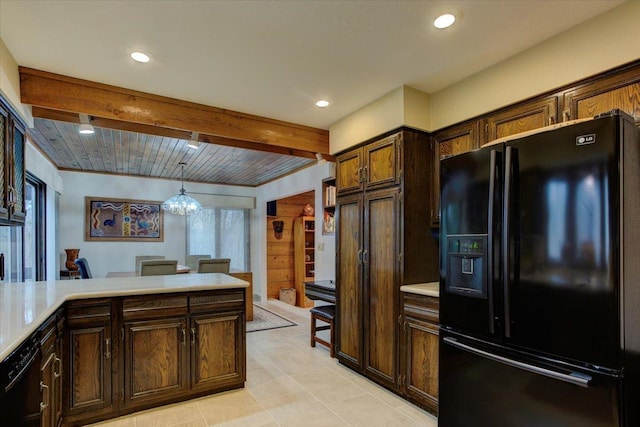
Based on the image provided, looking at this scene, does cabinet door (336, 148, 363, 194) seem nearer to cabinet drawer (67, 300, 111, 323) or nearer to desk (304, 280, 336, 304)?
desk (304, 280, 336, 304)

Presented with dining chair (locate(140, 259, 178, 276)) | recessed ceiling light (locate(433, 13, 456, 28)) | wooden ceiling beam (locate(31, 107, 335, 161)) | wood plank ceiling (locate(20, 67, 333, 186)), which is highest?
recessed ceiling light (locate(433, 13, 456, 28))

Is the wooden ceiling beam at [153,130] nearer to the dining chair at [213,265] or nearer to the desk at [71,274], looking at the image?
the dining chair at [213,265]

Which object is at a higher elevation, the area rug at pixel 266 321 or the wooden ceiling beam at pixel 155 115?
the wooden ceiling beam at pixel 155 115

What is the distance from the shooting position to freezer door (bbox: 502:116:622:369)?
1450mm

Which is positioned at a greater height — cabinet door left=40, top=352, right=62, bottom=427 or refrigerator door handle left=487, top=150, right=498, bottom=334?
refrigerator door handle left=487, top=150, right=498, bottom=334

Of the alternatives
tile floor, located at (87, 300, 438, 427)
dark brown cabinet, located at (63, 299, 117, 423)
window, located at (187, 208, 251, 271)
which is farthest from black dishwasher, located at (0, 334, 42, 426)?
window, located at (187, 208, 251, 271)

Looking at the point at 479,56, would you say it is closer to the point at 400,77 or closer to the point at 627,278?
the point at 400,77

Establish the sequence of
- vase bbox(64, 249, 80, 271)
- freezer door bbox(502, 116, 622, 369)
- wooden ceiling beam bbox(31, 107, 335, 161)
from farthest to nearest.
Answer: vase bbox(64, 249, 80, 271)
wooden ceiling beam bbox(31, 107, 335, 161)
freezer door bbox(502, 116, 622, 369)

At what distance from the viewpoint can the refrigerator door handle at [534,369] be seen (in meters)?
1.50

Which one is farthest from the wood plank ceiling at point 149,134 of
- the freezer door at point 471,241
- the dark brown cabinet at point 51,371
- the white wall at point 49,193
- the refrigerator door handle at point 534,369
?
the refrigerator door handle at point 534,369

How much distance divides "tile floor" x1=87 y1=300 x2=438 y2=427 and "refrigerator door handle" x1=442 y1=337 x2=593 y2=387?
78 centimetres

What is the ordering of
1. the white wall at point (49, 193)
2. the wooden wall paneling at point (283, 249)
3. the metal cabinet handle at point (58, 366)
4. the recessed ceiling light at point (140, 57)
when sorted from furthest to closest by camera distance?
the wooden wall paneling at point (283, 249)
the white wall at point (49, 193)
the recessed ceiling light at point (140, 57)
the metal cabinet handle at point (58, 366)

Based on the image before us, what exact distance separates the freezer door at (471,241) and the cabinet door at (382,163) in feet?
2.49

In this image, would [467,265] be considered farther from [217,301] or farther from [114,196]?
[114,196]
